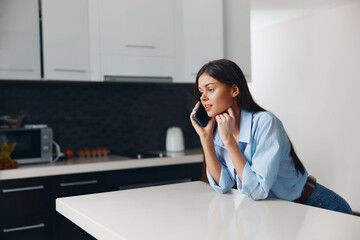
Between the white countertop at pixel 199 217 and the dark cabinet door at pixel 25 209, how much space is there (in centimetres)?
120

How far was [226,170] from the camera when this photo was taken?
65.2 inches

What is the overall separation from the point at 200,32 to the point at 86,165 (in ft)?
5.00

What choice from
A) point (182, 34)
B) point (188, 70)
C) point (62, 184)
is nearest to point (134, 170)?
point (62, 184)

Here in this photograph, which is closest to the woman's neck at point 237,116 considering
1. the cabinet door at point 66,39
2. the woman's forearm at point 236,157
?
the woman's forearm at point 236,157

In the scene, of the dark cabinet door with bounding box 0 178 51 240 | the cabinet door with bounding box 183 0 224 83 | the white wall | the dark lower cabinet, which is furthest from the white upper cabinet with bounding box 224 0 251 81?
the white wall

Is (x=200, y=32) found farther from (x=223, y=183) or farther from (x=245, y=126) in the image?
(x=223, y=183)

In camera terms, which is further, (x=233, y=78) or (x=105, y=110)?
(x=105, y=110)

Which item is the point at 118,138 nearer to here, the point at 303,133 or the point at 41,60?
the point at 41,60

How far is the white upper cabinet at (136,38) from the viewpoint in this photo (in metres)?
3.11

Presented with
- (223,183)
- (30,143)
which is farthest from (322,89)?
(223,183)

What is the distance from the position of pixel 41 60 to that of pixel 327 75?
444 centimetres

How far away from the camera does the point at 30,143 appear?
2.93 m

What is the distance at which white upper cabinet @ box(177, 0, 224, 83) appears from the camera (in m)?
3.45

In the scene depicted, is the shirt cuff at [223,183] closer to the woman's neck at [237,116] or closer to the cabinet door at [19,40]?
the woman's neck at [237,116]
